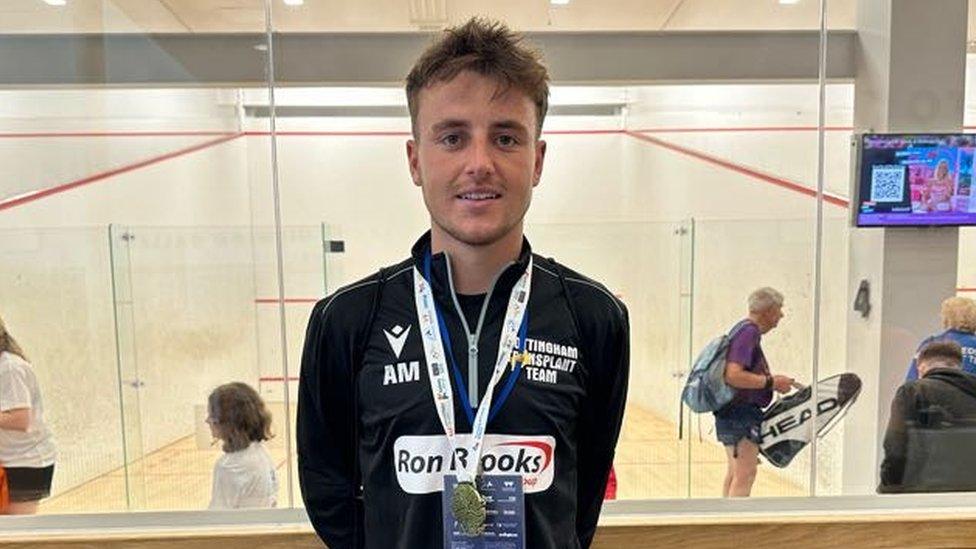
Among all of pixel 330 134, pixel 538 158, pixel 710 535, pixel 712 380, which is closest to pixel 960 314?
pixel 712 380

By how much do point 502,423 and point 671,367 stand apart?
4.11 meters

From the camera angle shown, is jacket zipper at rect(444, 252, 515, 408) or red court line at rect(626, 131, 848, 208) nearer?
jacket zipper at rect(444, 252, 515, 408)

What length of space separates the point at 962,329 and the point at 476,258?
3.21 meters

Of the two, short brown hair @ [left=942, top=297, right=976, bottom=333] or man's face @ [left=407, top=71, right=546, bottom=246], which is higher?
man's face @ [left=407, top=71, right=546, bottom=246]

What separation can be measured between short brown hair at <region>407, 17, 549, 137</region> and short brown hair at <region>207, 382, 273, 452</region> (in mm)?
1895

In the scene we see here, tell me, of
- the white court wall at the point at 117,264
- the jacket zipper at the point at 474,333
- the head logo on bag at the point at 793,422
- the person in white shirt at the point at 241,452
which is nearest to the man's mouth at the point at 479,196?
the jacket zipper at the point at 474,333

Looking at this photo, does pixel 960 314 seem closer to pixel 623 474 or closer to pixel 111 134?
pixel 623 474

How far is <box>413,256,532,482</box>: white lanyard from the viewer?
3.26ft

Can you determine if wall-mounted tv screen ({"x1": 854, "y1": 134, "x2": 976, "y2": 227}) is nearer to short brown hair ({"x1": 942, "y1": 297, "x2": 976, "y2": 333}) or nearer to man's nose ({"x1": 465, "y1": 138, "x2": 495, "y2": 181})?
short brown hair ({"x1": 942, "y1": 297, "x2": 976, "y2": 333})

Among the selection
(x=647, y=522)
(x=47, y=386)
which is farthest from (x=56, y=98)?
(x=647, y=522)

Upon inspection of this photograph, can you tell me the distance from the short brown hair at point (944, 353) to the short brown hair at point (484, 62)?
261 centimetres

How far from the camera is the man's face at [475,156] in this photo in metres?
0.94

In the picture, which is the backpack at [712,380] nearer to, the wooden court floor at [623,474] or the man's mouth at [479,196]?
the wooden court floor at [623,474]

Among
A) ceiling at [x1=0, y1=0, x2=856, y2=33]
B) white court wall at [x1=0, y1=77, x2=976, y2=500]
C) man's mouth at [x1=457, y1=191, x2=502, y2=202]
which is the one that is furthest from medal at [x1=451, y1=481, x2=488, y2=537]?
ceiling at [x1=0, y1=0, x2=856, y2=33]
